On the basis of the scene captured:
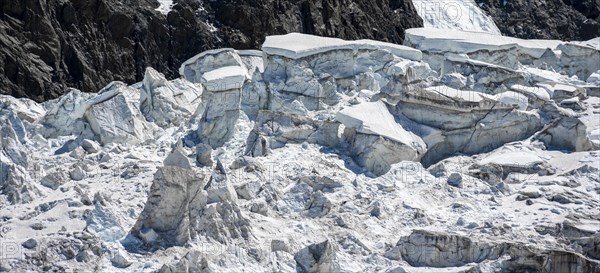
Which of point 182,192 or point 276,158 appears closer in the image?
point 182,192

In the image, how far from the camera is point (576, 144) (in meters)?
35.6

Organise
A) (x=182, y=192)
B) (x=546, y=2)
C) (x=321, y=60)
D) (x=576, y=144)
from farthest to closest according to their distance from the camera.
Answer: (x=546, y=2) → (x=321, y=60) → (x=576, y=144) → (x=182, y=192)

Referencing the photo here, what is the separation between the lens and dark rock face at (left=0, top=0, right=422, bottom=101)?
130 ft

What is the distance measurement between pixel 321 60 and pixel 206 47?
598 centimetres

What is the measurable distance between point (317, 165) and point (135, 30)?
31.4ft

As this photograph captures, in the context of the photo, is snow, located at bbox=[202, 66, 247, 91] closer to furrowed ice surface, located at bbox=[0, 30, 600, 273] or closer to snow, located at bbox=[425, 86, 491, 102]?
furrowed ice surface, located at bbox=[0, 30, 600, 273]

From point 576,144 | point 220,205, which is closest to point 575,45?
point 576,144

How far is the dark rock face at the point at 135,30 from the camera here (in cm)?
3966

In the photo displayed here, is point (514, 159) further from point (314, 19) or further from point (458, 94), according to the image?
point (314, 19)

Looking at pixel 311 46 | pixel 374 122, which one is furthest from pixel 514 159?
pixel 311 46

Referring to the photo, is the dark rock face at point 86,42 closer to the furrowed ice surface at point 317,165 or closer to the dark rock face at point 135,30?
the dark rock face at point 135,30

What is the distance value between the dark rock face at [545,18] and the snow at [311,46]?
11.0 metres

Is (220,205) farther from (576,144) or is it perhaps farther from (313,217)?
(576,144)

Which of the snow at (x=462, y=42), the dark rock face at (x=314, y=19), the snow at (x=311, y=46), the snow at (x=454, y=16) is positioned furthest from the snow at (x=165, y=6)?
the snow at (x=454, y=16)
